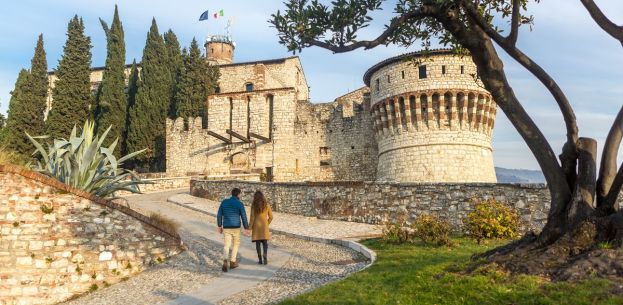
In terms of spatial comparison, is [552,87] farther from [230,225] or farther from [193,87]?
[193,87]

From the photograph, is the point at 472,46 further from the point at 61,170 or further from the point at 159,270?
the point at 61,170

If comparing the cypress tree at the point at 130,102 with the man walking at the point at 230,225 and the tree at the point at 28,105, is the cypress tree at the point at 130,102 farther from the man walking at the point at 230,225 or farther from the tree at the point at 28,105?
the man walking at the point at 230,225

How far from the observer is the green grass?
17.9ft

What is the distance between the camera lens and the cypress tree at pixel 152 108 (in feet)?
125

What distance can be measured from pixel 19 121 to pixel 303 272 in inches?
1423

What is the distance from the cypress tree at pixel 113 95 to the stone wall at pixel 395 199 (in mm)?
20709

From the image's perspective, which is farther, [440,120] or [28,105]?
[28,105]

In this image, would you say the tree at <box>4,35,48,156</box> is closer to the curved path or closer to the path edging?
the curved path

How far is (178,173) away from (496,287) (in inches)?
1324

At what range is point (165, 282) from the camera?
9.08 meters

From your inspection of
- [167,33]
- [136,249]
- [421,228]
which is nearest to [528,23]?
[421,228]

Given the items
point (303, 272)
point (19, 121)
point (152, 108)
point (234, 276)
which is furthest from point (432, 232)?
point (19, 121)

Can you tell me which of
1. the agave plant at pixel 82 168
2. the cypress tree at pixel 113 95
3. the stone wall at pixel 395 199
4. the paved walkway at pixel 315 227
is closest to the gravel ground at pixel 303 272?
the paved walkway at pixel 315 227

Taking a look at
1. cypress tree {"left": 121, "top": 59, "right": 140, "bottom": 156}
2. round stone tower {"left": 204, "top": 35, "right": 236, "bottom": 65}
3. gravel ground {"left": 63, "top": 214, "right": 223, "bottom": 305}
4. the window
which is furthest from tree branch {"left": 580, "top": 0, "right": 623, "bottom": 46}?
round stone tower {"left": 204, "top": 35, "right": 236, "bottom": 65}
